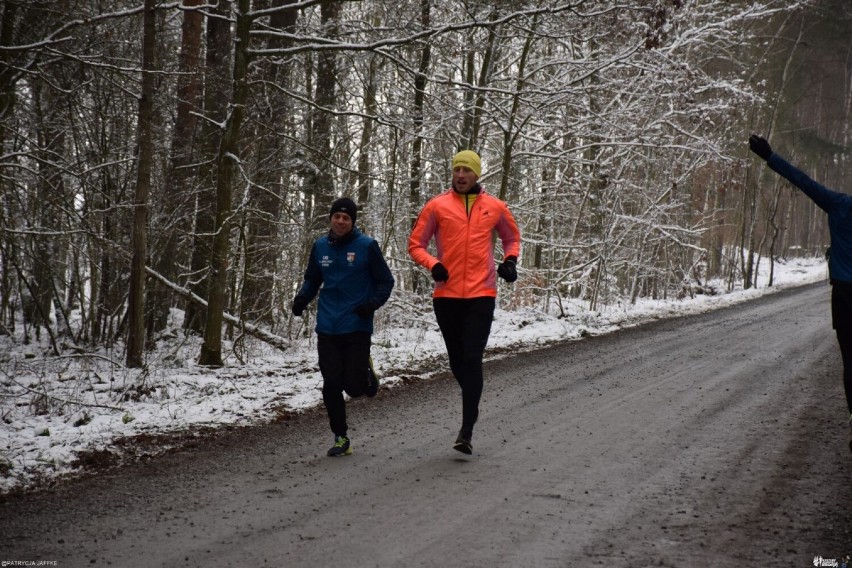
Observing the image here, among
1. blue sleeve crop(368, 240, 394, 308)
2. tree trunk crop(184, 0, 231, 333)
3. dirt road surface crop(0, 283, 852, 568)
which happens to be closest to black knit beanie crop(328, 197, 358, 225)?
blue sleeve crop(368, 240, 394, 308)

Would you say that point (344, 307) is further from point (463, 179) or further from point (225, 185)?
point (225, 185)

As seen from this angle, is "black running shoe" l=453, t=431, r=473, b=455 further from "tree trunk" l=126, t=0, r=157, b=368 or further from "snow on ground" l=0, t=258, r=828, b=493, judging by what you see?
"tree trunk" l=126, t=0, r=157, b=368

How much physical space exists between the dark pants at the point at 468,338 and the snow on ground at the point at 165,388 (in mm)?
2261

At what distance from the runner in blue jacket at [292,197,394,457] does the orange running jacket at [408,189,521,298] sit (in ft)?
1.33

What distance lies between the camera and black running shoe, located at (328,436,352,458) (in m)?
5.79

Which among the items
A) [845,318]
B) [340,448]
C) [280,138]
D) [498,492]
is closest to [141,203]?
[280,138]

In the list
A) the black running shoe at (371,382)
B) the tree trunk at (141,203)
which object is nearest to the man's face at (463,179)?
the black running shoe at (371,382)

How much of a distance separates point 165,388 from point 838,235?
6.68 m

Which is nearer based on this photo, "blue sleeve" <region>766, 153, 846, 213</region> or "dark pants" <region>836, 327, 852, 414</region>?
"blue sleeve" <region>766, 153, 846, 213</region>

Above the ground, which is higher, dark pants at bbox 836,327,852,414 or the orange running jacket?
the orange running jacket

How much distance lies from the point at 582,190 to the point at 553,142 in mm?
2676

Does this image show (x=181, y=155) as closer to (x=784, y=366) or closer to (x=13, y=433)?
(x=13, y=433)

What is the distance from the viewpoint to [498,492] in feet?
15.5

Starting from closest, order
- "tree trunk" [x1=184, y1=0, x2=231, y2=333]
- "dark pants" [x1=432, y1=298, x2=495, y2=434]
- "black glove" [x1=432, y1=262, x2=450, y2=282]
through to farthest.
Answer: "black glove" [x1=432, y1=262, x2=450, y2=282]
"dark pants" [x1=432, y1=298, x2=495, y2=434]
"tree trunk" [x1=184, y1=0, x2=231, y2=333]
